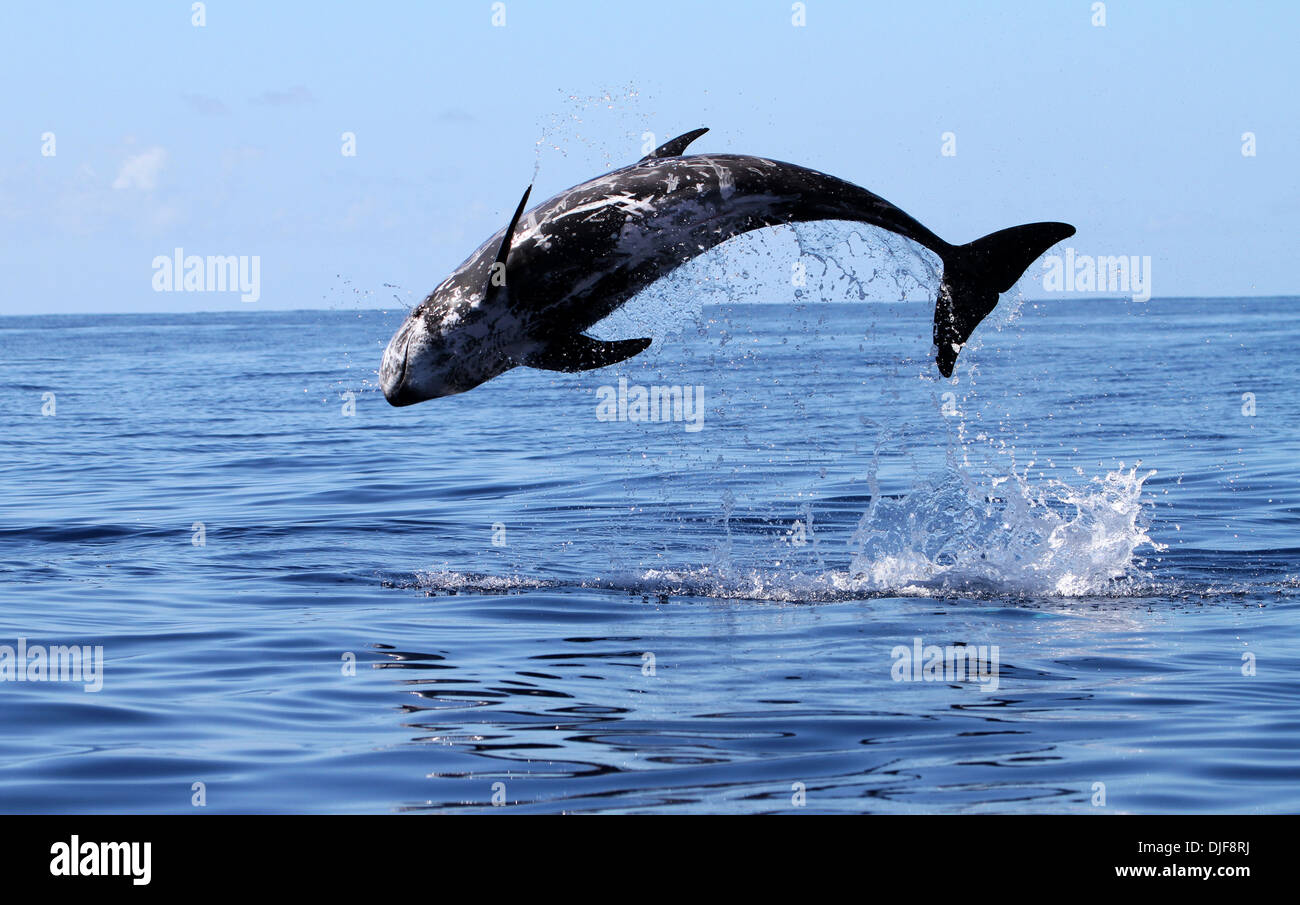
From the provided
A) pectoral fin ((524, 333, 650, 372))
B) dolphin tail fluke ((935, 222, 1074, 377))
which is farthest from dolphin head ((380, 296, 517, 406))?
dolphin tail fluke ((935, 222, 1074, 377))

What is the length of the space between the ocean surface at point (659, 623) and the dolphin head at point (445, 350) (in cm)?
124

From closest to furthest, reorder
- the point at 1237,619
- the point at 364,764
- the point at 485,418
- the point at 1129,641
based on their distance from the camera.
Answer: the point at 364,764
the point at 1129,641
the point at 1237,619
the point at 485,418

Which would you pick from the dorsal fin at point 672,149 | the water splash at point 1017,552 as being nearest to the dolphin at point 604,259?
the dorsal fin at point 672,149

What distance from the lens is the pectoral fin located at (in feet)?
34.8

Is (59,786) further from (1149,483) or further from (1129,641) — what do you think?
(1149,483)

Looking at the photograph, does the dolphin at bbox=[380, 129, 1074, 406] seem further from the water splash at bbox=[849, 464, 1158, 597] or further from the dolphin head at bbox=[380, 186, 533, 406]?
the water splash at bbox=[849, 464, 1158, 597]

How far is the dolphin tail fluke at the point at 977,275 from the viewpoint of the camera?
10.8 metres

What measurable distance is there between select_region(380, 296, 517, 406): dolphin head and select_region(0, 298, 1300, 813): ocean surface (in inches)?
49.0

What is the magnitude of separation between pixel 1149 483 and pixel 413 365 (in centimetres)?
1292

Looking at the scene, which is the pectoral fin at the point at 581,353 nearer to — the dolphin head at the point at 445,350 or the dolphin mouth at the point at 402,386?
the dolphin head at the point at 445,350

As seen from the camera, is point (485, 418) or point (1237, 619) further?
point (485, 418)

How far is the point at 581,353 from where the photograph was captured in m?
10.7
